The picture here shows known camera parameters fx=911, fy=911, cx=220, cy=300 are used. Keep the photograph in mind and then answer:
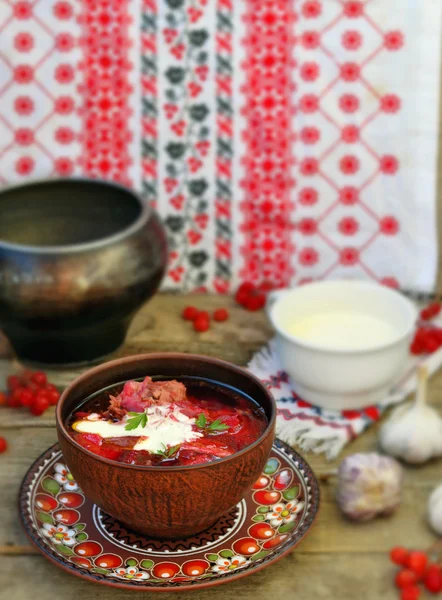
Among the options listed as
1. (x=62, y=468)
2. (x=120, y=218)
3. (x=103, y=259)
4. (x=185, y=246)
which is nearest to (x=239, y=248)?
(x=185, y=246)

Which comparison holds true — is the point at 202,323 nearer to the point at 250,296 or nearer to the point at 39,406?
the point at 250,296

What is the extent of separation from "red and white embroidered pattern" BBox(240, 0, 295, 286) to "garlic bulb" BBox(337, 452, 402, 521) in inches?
20.0

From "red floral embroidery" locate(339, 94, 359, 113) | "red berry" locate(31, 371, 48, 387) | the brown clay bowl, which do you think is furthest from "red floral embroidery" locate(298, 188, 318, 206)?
the brown clay bowl

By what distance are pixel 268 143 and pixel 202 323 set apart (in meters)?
0.26

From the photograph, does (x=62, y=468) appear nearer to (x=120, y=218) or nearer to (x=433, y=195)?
(x=120, y=218)

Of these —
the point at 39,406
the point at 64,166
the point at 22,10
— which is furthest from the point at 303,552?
the point at 22,10

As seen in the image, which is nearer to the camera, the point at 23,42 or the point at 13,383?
the point at 13,383

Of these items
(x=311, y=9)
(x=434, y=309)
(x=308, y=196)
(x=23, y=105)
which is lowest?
(x=434, y=309)

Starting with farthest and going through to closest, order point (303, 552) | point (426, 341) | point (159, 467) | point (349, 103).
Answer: point (349, 103)
point (426, 341)
point (303, 552)
point (159, 467)

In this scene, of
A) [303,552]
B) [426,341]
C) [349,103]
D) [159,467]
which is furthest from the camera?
[349,103]

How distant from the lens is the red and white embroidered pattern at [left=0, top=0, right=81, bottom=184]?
3.88 ft

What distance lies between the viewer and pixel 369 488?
78 cm

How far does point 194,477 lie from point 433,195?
2.25ft

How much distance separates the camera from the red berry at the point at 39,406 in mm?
946
